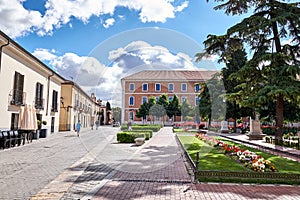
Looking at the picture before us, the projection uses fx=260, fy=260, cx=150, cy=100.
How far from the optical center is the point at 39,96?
21.5 m

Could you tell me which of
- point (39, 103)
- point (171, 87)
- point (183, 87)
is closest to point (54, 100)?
point (39, 103)

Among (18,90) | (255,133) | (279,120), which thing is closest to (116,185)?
(279,120)

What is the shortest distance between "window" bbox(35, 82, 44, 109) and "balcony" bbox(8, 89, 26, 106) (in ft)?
9.05

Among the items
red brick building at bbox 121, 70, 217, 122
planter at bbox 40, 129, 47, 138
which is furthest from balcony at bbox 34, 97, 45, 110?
red brick building at bbox 121, 70, 217, 122

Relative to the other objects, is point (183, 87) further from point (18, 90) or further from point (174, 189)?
point (174, 189)

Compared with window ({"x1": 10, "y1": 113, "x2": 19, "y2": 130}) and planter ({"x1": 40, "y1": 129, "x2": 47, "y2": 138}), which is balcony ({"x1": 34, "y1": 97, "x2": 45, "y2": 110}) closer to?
planter ({"x1": 40, "y1": 129, "x2": 47, "y2": 138})

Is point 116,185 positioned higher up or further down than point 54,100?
further down

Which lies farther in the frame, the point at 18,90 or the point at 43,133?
the point at 43,133

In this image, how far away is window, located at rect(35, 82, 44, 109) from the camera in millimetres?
20766

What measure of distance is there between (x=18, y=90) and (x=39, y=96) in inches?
176

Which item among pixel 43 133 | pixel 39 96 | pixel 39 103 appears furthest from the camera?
pixel 39 96

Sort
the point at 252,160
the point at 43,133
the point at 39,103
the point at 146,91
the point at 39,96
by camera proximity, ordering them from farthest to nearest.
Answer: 1. the point at 146,91
2. the point at 39,96
3. the point at 39,103
4. the point at 43,133
5. the point at 252,160

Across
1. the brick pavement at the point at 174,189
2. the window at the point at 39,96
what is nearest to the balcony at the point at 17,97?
the window at the point at 39,96

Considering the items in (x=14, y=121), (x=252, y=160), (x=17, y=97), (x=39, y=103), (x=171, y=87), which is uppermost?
(x=171, y=87)
